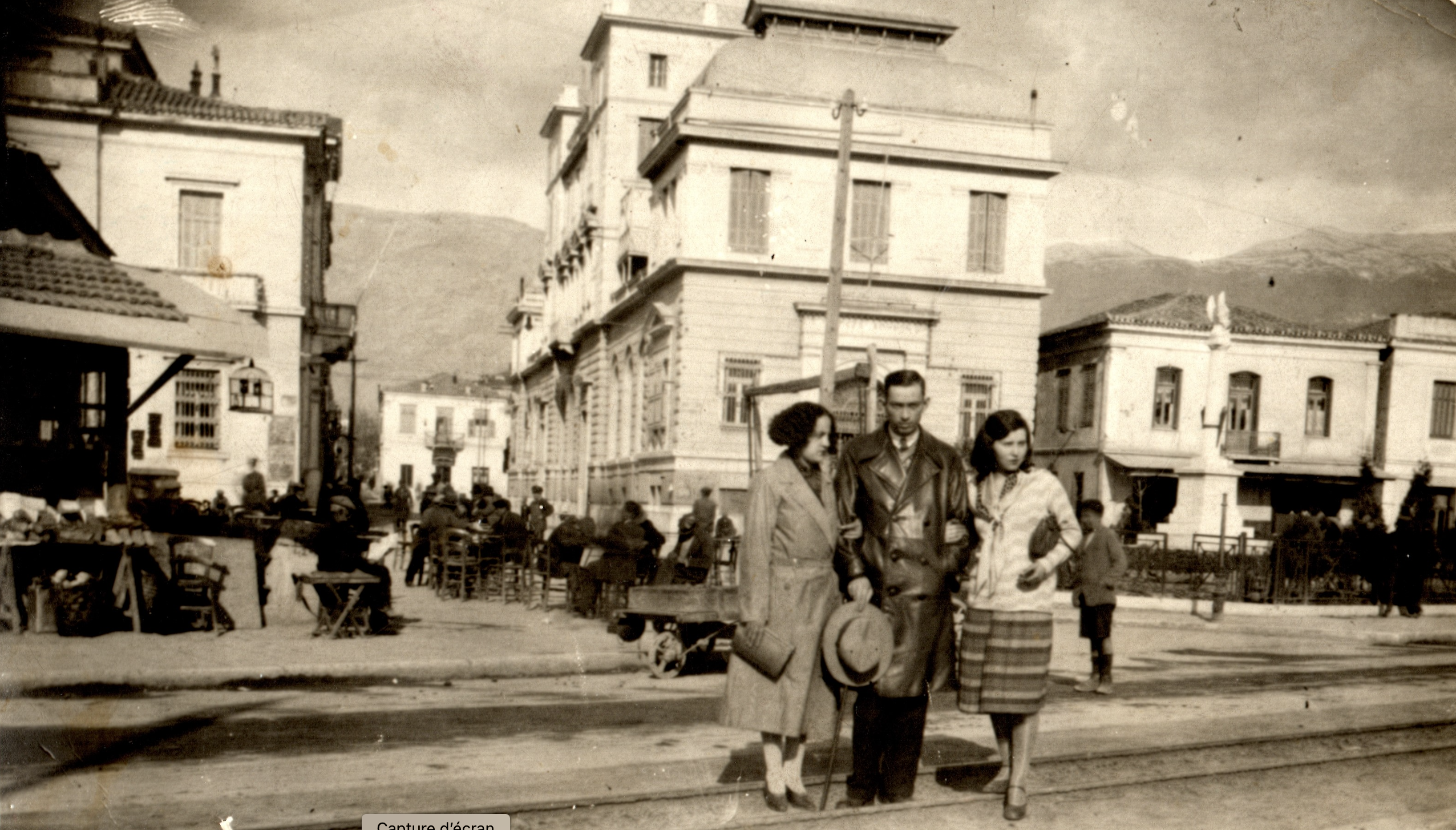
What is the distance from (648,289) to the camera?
28172 mm

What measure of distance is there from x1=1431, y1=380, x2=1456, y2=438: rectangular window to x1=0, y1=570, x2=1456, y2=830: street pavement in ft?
11.1

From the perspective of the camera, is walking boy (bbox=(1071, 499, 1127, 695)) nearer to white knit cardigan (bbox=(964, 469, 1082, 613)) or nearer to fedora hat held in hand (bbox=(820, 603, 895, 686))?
white knit cardigan (bbox=(964, 469, 1082, 613))

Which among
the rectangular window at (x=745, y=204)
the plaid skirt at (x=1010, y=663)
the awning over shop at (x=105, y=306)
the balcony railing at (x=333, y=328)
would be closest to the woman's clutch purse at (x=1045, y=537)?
the plaid skirt at (x=1010, y=663)

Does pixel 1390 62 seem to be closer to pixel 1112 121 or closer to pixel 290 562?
pixel 1112 121

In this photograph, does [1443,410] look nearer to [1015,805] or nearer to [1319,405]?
[1319,405]

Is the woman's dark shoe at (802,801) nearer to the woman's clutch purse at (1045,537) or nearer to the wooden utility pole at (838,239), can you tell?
the woman's clutch purse at (1045,537)

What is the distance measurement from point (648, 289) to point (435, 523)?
1144 cm

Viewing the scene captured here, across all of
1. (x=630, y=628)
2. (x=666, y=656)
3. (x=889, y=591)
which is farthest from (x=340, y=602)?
(x=889, y=591)

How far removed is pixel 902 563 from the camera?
5391 mm

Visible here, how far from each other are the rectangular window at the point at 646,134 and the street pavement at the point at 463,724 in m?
18.0

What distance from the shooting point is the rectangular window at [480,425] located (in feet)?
231

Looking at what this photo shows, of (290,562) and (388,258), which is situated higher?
(388,258)

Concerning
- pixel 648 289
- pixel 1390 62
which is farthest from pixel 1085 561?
pixel 648 289

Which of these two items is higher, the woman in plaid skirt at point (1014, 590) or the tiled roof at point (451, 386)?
the woman in plaid skirt at point (1014, 590)
